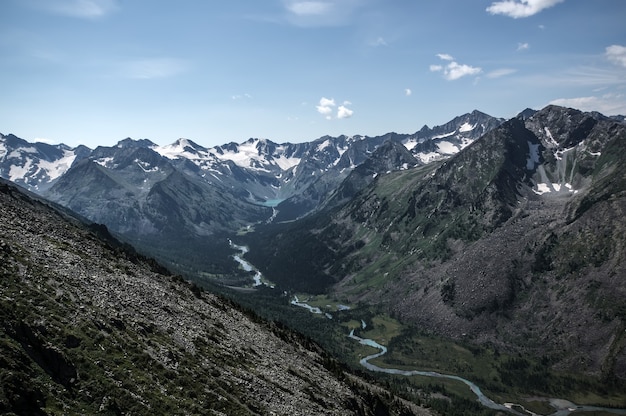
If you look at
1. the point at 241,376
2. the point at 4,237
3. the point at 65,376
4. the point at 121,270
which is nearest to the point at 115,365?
the point at 65,376

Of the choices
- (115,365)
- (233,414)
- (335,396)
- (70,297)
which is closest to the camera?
(115,365)

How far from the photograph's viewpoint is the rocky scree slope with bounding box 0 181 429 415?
158ft

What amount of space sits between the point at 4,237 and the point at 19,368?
39438mm

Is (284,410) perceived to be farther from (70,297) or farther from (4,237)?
(4,237)

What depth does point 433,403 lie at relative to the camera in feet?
635

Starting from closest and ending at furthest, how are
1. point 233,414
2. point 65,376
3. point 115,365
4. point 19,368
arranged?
1. point 19,368
2. point 65,376
3. point 115,365
4. point 233,414

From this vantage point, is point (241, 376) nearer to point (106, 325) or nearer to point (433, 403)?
point (106, 325)

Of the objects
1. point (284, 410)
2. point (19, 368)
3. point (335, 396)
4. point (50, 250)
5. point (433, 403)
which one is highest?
point (50, 250)

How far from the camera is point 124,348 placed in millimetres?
61031

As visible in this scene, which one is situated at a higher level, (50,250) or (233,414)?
(50,250)

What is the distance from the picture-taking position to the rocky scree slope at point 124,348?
48281 millimetres

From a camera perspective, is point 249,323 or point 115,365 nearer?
point 115,365

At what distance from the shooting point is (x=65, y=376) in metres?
48.9

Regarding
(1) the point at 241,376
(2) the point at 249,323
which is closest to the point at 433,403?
(2) the point at 249,323
